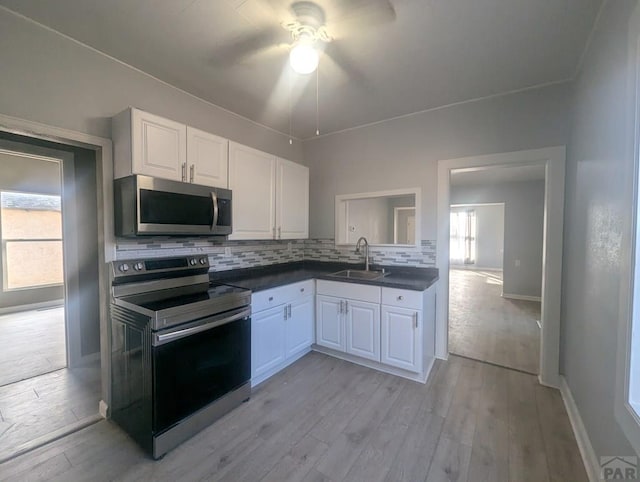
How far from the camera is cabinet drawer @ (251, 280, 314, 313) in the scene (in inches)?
89.3

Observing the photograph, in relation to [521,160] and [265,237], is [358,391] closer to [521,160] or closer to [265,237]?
[265,237]

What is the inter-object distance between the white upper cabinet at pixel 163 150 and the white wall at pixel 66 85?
174mm

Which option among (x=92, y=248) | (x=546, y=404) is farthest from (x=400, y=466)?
(x=92, y=248)

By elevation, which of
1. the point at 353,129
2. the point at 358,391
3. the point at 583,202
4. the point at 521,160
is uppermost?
the point at 353,129

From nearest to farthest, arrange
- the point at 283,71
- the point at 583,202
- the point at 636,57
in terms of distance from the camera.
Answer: the point at 636,57 < the point at 583,202 < the point at 283,71

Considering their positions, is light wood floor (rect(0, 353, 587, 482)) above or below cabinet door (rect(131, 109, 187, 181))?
below

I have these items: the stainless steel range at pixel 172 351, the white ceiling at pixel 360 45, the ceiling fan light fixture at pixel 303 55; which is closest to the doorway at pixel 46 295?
the stainless steel range at pixel 172 351

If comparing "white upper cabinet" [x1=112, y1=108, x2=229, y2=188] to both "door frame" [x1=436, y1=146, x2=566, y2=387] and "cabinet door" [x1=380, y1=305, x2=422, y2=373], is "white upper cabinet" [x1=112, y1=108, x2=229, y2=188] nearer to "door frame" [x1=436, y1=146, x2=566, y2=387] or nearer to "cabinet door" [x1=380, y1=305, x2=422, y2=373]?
"cabinet door" [x1=380, y1=305, x2=422, y2=373]

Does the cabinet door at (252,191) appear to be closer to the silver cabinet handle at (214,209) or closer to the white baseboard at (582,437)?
the silver cabinet handle at (214,209)

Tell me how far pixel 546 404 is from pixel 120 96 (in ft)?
13.1

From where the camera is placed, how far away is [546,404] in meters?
2.09

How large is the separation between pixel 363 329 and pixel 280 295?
87 cm

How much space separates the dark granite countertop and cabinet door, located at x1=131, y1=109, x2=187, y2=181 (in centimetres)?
104

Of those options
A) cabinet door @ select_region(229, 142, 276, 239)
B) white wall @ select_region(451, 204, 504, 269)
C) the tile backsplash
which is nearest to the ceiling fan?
cabinet door @ select_region(229, 142, 276, 239)
